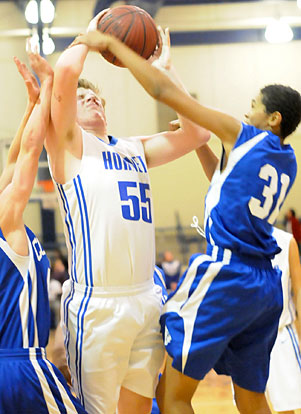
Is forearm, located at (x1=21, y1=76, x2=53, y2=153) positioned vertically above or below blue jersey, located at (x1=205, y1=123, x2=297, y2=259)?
above

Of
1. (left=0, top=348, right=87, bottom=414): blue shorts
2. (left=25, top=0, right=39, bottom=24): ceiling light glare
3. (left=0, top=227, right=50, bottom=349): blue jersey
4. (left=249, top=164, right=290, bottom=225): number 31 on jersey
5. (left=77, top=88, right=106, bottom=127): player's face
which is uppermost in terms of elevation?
(left=25, top=0, right=39, bottom=24): ceiling light glare

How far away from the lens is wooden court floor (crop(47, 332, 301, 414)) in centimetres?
586

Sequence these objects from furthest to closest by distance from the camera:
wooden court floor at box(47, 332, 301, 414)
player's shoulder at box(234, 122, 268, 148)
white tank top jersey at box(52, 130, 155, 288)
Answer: wooden court floor at box(47, 332, 301, 414)
white tank top jersey at box(52, 130, 155, 288)
player's shoulder at box(234, 122, 268, 148)

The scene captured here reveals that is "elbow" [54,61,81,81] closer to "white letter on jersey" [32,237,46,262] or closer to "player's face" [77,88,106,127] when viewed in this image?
"player's face" [77,88,106,127]

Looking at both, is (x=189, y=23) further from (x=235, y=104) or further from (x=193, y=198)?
(x=193, y=198)

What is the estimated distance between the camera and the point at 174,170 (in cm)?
1173

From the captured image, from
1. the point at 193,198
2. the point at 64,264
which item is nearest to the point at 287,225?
the point at 193,198

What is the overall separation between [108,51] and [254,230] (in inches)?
43.8

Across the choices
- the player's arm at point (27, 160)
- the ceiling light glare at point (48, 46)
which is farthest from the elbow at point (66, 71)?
the ceiling light glare at point (48, 46)

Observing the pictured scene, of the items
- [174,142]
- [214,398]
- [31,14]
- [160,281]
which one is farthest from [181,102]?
[31,14]

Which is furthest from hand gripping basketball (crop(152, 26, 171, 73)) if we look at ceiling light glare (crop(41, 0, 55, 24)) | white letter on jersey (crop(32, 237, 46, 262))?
ceiling light glare (crop(41, 0, 55, 24))

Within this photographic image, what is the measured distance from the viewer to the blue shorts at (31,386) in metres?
2.54

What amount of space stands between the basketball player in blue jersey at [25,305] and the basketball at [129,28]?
0.36 m

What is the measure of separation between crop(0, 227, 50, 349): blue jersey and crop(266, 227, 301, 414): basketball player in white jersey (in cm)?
217
